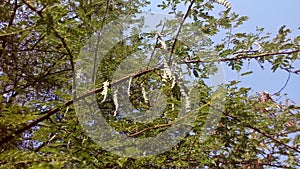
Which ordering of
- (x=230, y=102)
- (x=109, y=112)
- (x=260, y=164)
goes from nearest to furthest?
1. (x=230, y=102)
2. (x=109, y=112)
3. (x=260, y=164)

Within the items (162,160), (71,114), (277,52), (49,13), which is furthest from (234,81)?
(49,13)

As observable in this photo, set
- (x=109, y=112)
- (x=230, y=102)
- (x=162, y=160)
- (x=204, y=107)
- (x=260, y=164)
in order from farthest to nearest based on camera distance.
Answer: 1. (x=260, y=164)
2. (x=109, y=112)
3. (x=230, y=102)
4. (x=162, y=160)
5. (x=204, y=107)

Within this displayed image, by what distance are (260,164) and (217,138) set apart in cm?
36

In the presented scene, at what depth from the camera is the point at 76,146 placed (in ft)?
4.87

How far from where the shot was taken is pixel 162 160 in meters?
1.48

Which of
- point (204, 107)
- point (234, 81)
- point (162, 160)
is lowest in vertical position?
point (162, 160)

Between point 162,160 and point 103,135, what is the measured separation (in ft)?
0.98

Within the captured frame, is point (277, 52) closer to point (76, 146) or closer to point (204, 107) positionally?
point (204, 107)

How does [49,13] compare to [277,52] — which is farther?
[277,52]

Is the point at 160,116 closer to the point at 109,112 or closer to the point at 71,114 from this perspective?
the point at 109,112

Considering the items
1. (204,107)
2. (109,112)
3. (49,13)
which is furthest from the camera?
(109,112)

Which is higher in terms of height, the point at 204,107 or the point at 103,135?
the point at 204,107

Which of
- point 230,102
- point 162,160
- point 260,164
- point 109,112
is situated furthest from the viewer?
point 260,164

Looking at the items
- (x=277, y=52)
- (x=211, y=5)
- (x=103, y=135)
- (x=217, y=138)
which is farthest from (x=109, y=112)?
(x=277, y=52)
